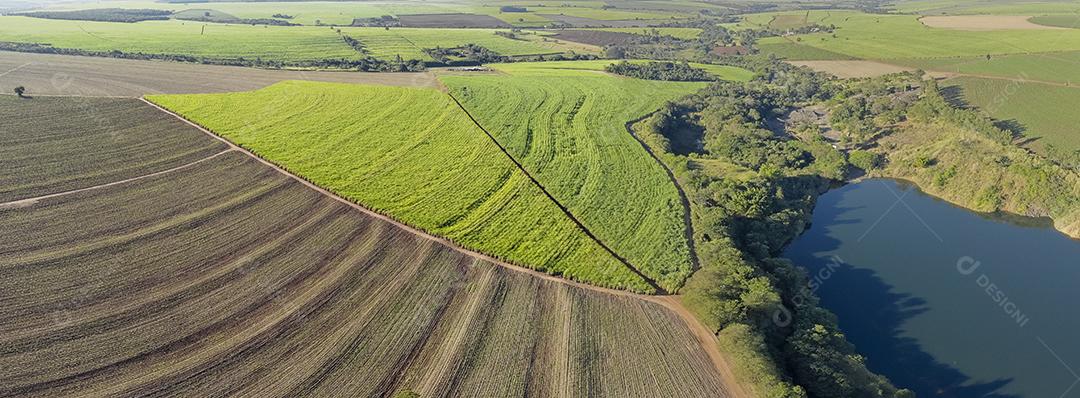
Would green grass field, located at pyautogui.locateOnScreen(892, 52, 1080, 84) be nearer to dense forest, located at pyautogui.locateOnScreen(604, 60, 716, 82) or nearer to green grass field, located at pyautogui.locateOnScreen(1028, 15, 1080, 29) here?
dense forest, located at pyautogui.locateOnScreen(604, 60, 716, 82)

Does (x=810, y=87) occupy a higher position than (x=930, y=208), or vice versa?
(x=810, y=87)

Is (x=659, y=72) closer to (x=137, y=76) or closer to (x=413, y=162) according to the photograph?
(x=413, y=162)

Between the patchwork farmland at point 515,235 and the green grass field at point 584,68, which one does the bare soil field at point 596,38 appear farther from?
the patchwork farmland at point 515,235

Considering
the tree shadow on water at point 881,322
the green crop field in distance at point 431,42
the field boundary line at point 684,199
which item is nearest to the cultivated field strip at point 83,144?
the field boundary line at point 684,199

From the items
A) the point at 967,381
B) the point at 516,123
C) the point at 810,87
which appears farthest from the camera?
the point at 810,87

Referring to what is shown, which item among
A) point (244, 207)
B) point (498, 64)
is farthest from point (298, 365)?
point (498, 64)

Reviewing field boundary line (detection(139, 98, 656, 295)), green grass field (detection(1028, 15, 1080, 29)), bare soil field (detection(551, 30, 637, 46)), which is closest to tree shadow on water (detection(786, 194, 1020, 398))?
field boundary line (detection(139, 98, 656, 295))

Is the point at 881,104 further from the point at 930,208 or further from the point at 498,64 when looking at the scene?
the point at 498,64
